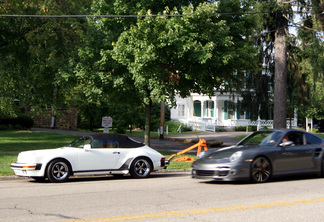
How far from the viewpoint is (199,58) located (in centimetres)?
1659

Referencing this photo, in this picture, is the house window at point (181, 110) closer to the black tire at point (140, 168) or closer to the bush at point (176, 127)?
the bush at point (176, 127)

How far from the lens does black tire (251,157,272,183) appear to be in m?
11.0

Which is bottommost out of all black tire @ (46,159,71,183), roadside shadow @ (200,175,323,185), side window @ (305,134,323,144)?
roadside shadow @ (200,175,323,185)

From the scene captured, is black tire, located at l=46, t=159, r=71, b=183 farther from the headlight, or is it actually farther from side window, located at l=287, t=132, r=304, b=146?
side window, located at l=287, t=132, r=304, b=146

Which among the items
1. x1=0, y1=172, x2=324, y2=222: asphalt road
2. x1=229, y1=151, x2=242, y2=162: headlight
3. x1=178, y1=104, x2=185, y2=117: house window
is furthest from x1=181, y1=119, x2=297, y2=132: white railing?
x1=229, y1=151, x2=242, y2=162: headlight

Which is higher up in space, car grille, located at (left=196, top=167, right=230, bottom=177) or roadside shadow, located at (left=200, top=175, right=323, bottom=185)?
car grille, located at (left=196, top=167, right=230, bottom=177)

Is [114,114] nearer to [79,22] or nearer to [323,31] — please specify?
[79,22]

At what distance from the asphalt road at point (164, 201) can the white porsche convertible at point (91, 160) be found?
0.39 meters

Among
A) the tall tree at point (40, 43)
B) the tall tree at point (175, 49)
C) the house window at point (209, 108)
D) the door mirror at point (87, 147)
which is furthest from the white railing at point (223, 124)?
the door mirror at point (87, 147)

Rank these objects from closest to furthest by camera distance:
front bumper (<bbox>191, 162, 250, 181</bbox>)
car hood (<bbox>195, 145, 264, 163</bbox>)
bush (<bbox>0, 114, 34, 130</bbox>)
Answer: front bumper (<bbox>191, 162, 250, 181</bbox>) → car hood (<bbox>195, 145, 264, 163</bbox>) → bush (<bbox>0, 114, 34, 130</bbox>)

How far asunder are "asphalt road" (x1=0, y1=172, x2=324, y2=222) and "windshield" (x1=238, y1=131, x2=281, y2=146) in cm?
106

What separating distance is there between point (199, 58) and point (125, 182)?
21.4 feet

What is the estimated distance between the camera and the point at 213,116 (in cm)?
4972

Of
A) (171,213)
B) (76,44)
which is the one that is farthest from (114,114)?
(171,213)
